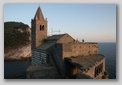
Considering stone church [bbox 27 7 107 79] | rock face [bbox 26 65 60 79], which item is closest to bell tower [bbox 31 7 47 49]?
stone church [bbox 27 7 107 79]

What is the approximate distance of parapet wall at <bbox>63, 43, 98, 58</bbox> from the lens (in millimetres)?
7786

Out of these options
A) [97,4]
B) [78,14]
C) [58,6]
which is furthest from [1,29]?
[97,4]

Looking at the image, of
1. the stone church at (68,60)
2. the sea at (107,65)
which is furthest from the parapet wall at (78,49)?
the sea at (107,65)

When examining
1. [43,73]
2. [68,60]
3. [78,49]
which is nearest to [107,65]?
[78,49]

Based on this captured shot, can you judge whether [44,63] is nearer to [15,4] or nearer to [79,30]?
[79,30]

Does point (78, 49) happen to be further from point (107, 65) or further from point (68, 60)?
point (107, 65)

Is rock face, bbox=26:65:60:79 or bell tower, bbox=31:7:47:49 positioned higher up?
bell tower, bbox=31:7:47:49

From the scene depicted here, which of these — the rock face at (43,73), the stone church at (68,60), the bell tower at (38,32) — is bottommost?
the rock face at (43,73)

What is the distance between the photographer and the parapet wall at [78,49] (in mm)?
7786

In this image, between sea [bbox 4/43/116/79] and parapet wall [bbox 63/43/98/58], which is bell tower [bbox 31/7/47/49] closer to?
sea [bbox 4/43/116/79]

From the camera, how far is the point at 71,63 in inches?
287

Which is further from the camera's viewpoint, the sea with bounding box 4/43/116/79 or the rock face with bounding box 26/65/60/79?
the rock face with bounding box 26/65/60/79

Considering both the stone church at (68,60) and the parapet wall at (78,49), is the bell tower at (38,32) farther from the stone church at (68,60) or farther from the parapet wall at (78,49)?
the parapet wall at (78,49)

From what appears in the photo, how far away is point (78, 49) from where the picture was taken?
846 centimetres
